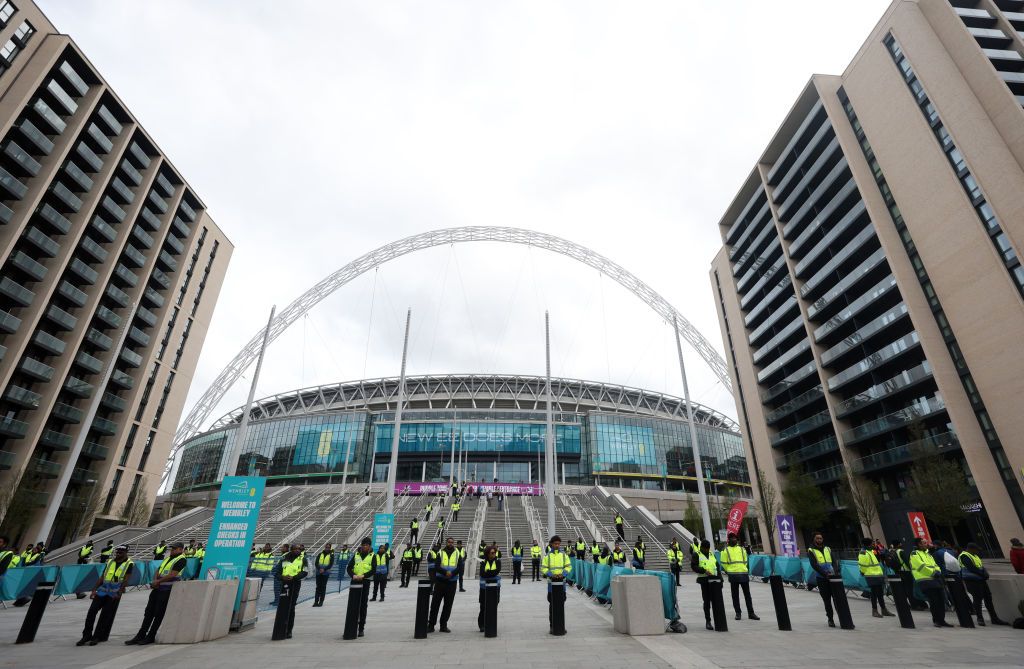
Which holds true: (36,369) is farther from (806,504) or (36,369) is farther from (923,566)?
(806,504)

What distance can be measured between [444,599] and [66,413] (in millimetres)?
53629

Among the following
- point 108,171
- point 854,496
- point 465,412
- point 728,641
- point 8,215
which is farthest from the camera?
point 465,412

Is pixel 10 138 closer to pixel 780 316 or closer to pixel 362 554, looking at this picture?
pixel 362 554

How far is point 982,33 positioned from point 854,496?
36.6 meters

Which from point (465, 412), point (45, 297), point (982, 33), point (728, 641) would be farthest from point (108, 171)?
point (982, 33)

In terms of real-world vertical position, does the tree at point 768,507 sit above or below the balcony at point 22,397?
below

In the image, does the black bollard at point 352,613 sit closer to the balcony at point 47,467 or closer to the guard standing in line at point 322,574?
the guard standing in line at point 322,574

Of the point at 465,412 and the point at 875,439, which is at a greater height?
the point at 465,412

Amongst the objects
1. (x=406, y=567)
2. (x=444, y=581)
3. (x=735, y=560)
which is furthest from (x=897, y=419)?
(x=444, y=581)

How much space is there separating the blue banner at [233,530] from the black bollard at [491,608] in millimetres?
5311

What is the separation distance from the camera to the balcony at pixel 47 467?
1644 inches

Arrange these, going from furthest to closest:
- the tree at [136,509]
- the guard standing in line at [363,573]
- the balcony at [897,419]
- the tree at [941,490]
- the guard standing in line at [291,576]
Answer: the tree at [136,509]
the balcony at [897,419]
the tree at [941,490]
the guard standing in line at [291,576]
the guard standing in line at [363,573]

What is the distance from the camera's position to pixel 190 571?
1966 centimetres

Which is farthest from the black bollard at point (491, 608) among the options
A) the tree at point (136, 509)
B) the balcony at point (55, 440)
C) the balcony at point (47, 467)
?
the tree at point (136, 509)
